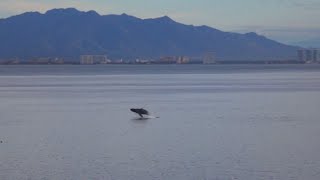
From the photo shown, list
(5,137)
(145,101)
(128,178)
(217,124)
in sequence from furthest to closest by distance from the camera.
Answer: (145,101), (217,124), (5,137), (128,178)

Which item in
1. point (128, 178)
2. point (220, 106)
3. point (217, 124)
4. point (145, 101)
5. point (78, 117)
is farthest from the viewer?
point (145, 101)

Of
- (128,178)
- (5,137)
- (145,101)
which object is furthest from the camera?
(145,101)

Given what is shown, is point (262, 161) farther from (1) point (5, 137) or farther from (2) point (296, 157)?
(1) point (5, 137)

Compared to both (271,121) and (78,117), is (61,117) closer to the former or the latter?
(78,117)

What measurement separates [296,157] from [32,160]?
558 centimetres

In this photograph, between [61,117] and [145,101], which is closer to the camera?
[61,117]

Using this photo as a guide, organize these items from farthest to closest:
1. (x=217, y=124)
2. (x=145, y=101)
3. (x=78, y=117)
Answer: (x=145, y=101)
(x=78, y=117)
(x=217, y=124)

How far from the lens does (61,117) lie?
2609 cm

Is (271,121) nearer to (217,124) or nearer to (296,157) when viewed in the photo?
(217,124)

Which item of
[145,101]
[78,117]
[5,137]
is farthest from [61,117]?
[145,101]

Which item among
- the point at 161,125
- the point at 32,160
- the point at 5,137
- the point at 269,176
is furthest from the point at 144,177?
the point at 161,125

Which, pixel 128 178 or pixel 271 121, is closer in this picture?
pixel 128 178

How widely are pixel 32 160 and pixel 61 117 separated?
10.9m

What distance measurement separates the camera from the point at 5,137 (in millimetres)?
19547
